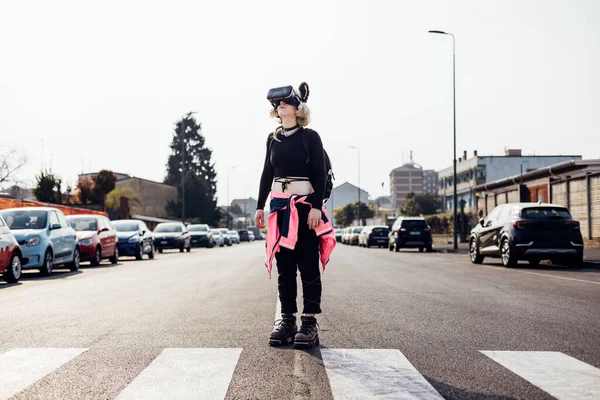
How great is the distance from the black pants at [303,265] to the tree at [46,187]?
159 feet

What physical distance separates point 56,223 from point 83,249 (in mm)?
3495

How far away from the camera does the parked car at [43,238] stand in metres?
15.6

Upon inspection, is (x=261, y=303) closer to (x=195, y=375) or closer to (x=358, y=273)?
(x=195, y=375)

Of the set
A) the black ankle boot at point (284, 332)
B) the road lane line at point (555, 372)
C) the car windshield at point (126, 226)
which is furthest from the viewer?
the car windshield at point (126, 226)

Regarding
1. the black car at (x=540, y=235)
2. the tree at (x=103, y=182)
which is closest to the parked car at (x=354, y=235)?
the tree at (x=103, y=182)

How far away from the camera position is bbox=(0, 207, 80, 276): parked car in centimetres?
1560

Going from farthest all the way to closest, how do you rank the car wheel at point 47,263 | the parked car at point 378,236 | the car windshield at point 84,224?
1. the parked car at point 378,236
2. the car windshield at point 84,224
3. the car wheel at point 47,263

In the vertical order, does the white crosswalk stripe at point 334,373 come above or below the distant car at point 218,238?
below

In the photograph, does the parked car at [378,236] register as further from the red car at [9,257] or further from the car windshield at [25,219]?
the red car at [9,257]

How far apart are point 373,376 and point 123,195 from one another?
3101 inches

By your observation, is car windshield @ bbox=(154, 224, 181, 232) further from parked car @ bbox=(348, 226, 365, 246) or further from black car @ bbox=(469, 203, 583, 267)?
black car @ bbox=(469, 203, 583, 267)

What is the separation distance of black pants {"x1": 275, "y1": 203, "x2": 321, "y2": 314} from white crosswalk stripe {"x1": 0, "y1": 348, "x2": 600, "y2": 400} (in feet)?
1.71

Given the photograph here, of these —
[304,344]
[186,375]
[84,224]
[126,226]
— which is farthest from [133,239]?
[186,375]

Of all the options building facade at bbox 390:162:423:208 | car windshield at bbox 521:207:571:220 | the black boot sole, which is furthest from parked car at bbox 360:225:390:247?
building facade at bbox 390:162:423:208
